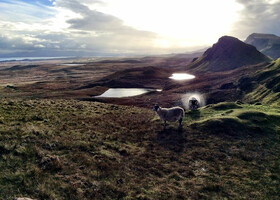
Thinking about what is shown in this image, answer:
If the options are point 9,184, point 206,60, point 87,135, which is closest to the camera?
point 9,184

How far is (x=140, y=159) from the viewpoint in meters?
17.4

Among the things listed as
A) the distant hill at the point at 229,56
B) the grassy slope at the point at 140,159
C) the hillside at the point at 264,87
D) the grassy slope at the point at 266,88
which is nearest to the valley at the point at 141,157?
the grassy slope at the point at 140,159

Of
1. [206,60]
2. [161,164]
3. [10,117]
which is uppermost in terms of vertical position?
[206,60]

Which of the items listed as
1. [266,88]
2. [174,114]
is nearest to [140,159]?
[174,114]

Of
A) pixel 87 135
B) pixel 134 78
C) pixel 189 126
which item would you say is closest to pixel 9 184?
pixel 87 135

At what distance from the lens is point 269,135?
22500 millimetres

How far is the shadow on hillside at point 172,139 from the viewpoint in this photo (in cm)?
2020

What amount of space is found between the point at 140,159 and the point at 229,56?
552 feet

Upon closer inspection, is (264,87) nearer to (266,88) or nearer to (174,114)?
(266,88)

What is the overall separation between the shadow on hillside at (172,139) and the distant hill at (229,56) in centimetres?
13655

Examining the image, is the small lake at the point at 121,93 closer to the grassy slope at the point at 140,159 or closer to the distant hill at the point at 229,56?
the grassy slope at the point at 140,159

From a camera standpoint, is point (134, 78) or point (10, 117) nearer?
point (10, 117)

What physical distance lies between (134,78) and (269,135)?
103785 millimetres

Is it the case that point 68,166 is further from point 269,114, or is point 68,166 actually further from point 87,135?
point 269,114
